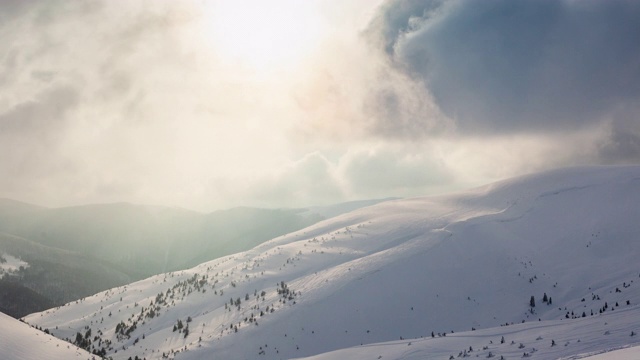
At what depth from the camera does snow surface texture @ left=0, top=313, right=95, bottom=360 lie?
25.2 metres

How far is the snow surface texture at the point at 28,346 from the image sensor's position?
2522 centimetres

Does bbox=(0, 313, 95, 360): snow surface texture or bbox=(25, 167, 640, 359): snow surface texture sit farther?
bbox=(25, 167, 640, 359): snow surface texture

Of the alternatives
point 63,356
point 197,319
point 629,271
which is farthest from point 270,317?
point 629,271

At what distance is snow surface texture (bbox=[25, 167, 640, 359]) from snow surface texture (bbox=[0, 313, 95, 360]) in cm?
1409

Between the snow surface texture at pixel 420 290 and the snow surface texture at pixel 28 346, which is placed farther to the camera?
the snow surface texture at pixel 420 290

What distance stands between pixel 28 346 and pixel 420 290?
121 ft

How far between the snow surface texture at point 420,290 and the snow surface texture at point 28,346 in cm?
1409

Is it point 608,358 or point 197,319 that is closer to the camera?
point 608,358

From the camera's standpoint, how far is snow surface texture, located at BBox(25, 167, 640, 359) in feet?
118

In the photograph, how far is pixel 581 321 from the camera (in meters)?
24.0

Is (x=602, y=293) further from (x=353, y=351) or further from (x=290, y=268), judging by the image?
(x=290, y=268)

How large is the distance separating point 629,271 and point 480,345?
2720 cm

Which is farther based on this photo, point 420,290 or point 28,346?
point 420,290

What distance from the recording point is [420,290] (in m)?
49.1
